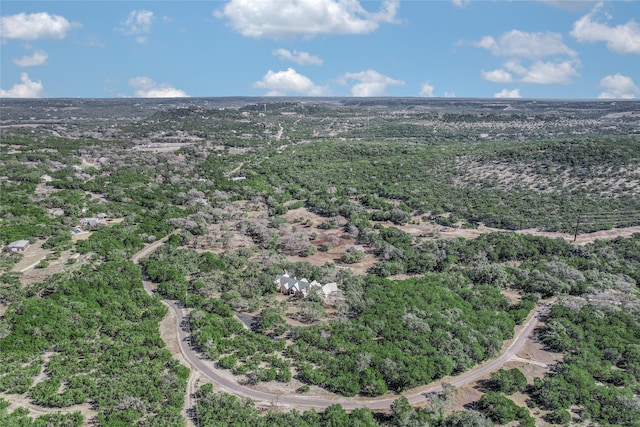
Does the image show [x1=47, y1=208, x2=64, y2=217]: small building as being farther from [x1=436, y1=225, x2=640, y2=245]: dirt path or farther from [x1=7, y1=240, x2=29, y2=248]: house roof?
[x1=436, y1=225, x2=640, y2=245]: dirt path

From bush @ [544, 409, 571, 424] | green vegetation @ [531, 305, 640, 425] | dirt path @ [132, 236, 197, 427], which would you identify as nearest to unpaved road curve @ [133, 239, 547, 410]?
dirt path @ [132, 236, 197, 427]

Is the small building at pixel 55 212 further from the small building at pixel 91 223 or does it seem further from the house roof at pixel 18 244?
the house roof at pixel 18 244

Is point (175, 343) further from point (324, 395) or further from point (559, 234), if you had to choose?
point (559, 234)

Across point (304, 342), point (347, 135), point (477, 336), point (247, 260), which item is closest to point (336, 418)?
point (304, 342)

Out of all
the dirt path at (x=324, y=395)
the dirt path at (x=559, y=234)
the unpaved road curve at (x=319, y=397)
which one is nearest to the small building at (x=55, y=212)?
the dirt path at (x=324, y=395)

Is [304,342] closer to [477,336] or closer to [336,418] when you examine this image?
[336,418]

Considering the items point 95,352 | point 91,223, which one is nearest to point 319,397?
point 95,352
